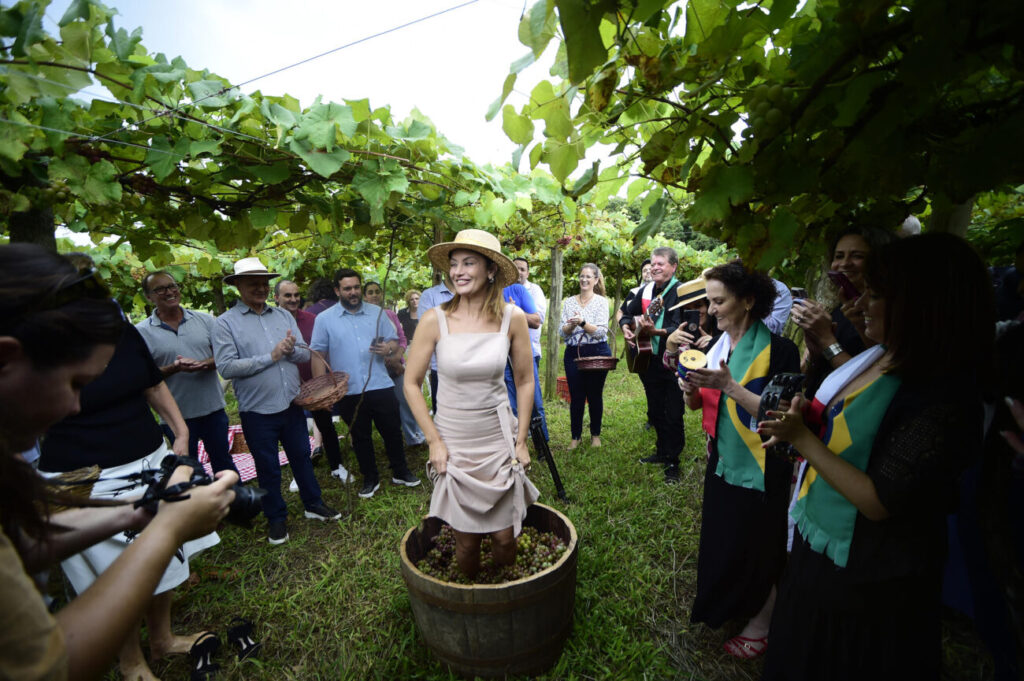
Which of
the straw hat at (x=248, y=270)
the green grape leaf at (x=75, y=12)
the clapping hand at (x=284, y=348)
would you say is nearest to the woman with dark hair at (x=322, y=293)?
the straw hat at (x=248, y=270)

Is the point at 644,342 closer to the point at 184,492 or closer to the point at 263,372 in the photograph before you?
the point at 263,372

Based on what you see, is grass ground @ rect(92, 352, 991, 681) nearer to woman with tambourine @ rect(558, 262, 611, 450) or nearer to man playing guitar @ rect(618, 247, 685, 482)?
man playing guitar @ rect(618, 247, 685, 482)

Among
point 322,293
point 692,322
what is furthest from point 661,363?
point 322,293

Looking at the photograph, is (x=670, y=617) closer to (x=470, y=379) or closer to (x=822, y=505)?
(x=822, y=505)

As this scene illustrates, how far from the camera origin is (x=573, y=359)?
528 centimetres

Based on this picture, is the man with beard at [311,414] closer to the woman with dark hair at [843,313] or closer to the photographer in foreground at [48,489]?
the photographer in foreground at [48,489]

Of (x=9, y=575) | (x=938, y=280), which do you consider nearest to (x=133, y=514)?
(x=9, y=575)

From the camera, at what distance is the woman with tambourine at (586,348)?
520cm

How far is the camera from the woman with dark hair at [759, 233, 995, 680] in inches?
50.6

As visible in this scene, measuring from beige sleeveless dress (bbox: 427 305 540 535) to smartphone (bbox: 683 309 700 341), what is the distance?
1.50m

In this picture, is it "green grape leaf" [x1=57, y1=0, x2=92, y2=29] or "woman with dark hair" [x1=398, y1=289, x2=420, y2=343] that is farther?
"woman with dark hair" [x1=398, y1=289, x2=420, y2=343]

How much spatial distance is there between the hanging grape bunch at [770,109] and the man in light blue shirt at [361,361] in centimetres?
385

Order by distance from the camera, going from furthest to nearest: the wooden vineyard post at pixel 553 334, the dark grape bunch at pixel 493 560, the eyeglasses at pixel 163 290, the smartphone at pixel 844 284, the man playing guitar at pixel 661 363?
the wooden vineyard post at pixel 553 334 < the man playing guitar at pixel 661 363 < the eyeglasses at pixel 163 290 < the dark grape bunch at pixel 493 560 < the smartphone at pixel 844 284

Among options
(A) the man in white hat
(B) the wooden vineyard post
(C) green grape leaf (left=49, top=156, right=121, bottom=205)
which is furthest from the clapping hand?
(B) the wooden vineyard post
